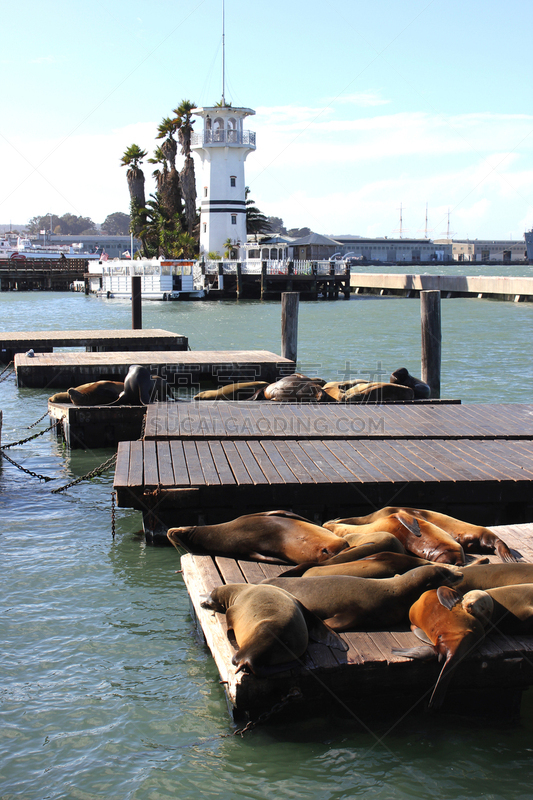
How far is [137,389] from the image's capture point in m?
10.5

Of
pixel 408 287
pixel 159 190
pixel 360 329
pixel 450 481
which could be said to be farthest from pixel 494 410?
pixel 159 190

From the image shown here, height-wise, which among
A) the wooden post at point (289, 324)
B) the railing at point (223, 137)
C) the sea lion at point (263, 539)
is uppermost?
the railing at point (223, 137)

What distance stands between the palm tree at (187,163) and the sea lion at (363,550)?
175 ft

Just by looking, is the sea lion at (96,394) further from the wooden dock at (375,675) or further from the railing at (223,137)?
the railing at (223,137)

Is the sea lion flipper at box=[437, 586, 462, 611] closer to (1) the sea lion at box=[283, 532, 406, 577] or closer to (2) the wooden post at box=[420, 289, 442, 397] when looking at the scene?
(1) the sea lion at box=[283, 532, 406, 577]

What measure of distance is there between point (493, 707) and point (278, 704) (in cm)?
117

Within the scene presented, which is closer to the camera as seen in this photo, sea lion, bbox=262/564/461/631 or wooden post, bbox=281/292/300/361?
sea lion, bbox=262/564/461/631

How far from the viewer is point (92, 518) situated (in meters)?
7.13

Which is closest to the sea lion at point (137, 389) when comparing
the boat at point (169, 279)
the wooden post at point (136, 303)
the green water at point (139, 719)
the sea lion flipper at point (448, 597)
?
the green water at point (139, 719)

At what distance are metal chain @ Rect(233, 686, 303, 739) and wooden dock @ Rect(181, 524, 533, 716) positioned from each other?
20 mm

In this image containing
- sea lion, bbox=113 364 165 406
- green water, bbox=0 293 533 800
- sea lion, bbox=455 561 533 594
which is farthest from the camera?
sea lion, bbox=113 364 165 406

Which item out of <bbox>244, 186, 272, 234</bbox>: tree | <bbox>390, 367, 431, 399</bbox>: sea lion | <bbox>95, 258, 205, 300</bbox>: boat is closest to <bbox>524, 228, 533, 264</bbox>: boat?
<bbox>244, 186, 272, 234</bbox>: tree

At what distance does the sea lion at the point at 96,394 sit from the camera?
421 inches

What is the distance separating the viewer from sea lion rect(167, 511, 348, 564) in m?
4.74
